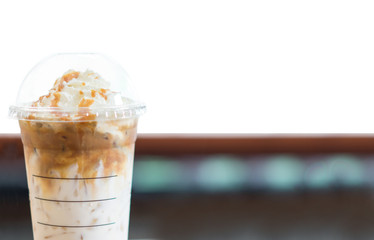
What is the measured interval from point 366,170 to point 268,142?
1.56 ft

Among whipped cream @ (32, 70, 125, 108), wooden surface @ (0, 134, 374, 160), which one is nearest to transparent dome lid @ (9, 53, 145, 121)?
whipped cream @ (32, 70, 125, 108)

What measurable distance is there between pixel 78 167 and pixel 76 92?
0.56ft

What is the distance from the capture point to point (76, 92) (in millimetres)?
1048

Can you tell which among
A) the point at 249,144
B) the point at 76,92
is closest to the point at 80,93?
the point at 76,92

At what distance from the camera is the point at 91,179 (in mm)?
1033

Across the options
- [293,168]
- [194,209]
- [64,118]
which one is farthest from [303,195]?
[64,118]

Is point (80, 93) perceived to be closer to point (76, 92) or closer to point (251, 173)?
point (76, 92)

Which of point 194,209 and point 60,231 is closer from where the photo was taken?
point 60,231

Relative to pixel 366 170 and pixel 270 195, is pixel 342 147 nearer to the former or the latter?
pixel 366 170

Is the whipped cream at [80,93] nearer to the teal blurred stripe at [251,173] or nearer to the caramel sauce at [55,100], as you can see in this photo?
the caramel sauce at [55,100]

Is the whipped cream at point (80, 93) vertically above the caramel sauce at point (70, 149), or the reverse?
the whipped cream at point (80, 93)

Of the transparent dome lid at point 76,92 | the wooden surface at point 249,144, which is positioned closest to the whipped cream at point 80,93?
the transparent dome lid at point 76,92

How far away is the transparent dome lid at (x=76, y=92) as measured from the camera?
103cm

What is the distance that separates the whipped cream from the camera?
1.04 meters
